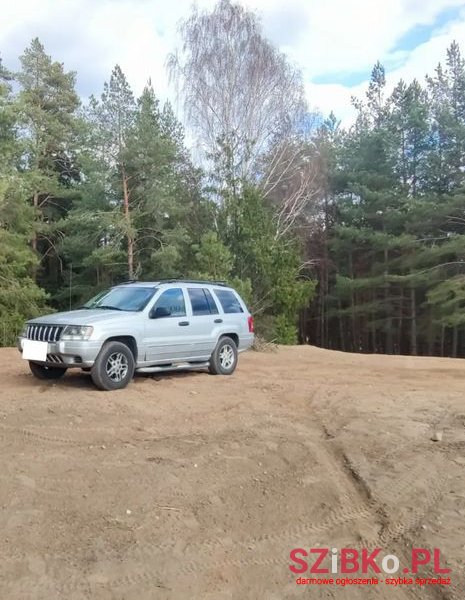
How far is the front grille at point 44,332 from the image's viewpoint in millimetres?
8039

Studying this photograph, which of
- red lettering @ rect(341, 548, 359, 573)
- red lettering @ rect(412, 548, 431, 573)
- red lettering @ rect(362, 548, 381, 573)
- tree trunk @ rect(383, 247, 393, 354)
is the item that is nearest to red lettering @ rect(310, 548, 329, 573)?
red lettering @ rect(341, 548, 359, 573)

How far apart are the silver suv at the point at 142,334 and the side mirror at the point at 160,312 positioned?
0.05 ft

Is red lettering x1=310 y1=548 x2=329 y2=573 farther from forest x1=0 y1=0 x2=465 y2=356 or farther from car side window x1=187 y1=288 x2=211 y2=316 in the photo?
forest x1=0 y1=0 x2=465 y2=356

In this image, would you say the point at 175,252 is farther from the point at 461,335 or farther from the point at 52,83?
the point at 461,335

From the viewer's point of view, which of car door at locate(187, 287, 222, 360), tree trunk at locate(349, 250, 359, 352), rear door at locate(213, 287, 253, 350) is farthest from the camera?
tree trunk at locate(349, 250, 359, 352)

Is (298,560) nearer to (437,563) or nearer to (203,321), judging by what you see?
(437,563)

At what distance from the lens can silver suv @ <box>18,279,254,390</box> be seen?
7.94 metres

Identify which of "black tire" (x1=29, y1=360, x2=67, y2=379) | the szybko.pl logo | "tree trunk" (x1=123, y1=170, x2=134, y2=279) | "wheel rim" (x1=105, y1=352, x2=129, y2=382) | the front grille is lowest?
the szybko.pl logo

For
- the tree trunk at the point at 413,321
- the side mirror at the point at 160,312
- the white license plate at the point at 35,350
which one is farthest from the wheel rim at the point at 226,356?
the tree trunk at the point at 413,321

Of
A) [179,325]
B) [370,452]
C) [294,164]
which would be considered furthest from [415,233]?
[370,452]

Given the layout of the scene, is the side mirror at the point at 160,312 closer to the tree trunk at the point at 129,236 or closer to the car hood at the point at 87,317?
the car hood at the point at 87,317

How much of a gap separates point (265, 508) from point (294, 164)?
2326 centimetres

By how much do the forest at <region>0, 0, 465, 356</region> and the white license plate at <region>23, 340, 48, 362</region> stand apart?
1039 centimetres

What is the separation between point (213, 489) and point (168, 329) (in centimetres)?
471
